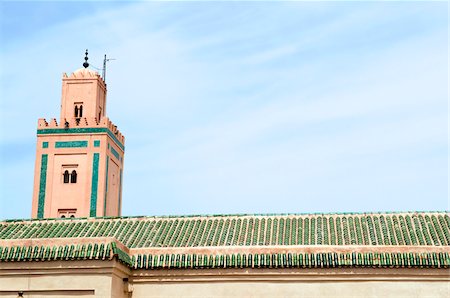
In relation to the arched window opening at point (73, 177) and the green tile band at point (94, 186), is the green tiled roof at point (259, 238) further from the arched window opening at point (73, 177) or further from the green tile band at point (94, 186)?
the arched window opening at point (73, 177)

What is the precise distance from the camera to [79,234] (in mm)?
14500

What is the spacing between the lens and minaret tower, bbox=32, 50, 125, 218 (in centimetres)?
2803

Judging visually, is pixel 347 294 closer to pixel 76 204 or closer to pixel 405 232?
pixel 405 232

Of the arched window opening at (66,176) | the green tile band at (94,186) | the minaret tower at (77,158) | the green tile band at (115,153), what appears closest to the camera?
the green tile band at (94,186)

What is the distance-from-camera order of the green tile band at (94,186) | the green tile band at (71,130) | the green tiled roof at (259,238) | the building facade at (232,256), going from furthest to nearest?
1. the green tile band at (71,130)
2. the green tile band at (94,186)
3. the green tiled roof at (259,238)
4. the building facade at (232,256)

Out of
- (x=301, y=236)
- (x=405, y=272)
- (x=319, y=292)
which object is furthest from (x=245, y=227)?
(x=405, y=272)

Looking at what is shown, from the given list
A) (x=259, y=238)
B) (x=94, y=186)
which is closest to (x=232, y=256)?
(x=259, y=238)

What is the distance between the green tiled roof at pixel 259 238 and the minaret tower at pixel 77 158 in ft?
41.0

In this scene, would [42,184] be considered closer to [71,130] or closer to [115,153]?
[71,130]

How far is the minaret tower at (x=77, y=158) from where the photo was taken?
92.0ft

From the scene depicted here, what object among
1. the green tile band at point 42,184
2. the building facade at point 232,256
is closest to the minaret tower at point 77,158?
the green tile band at point 42,184

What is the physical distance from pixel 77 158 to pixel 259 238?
16.0 meters

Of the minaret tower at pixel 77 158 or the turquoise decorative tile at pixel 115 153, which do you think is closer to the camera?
the minaret tower at pixel 77 158

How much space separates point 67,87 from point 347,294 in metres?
19.5
